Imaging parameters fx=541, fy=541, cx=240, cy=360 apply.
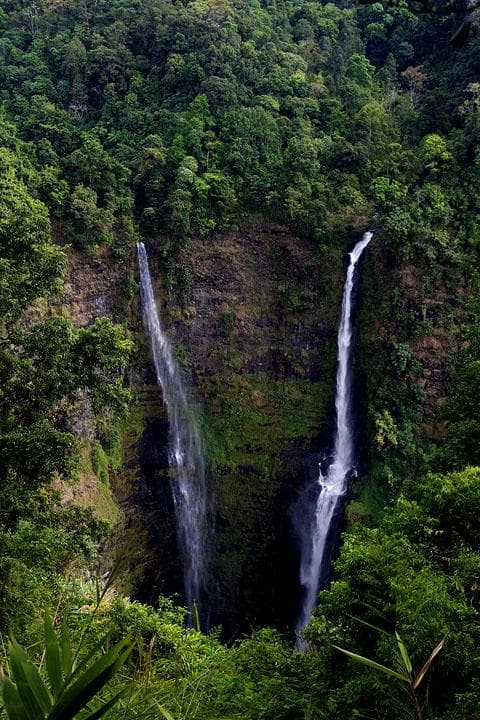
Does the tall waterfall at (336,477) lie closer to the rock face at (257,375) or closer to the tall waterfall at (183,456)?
the rock face at (257,375)

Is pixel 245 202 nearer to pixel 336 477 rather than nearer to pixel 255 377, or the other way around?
pixel 255 377

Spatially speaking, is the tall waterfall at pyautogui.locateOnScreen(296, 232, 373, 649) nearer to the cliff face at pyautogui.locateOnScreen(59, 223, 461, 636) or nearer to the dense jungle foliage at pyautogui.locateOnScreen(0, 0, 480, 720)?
the cliff face at pyautogui.locateOnScreen(59, 223, 461, 636)

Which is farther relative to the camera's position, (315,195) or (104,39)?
(104,39)

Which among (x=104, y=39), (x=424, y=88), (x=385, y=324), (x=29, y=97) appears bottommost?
(x=385, y=324)

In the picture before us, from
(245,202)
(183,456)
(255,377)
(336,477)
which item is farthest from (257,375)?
(245,202)

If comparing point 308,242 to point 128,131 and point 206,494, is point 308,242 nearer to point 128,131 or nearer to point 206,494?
point 128,131

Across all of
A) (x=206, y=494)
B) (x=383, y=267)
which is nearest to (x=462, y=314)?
(x=383, y=267)

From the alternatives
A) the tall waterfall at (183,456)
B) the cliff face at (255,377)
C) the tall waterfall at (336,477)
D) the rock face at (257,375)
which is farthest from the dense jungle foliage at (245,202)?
the tall waterfall at (183,456)
